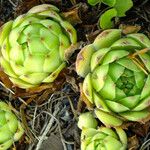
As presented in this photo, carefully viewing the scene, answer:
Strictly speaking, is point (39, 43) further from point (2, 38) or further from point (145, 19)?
point (145, 19)

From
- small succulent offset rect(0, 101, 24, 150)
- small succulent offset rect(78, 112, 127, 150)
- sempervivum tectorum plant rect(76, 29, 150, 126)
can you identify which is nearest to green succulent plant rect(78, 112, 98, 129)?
small succulent offset rect(78, 112, 127, 150)

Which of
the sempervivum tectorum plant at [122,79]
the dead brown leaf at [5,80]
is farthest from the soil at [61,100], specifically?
the sempervivum tectorum plant at [122,79]

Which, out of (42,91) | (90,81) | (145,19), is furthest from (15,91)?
(145,19)

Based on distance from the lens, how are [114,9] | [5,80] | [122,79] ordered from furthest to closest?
[5,80] → [114,9] → [122,79]

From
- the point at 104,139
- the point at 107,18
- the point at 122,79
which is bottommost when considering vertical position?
the point at 104,139

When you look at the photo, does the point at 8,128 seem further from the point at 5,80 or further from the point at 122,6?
the point at 122,6

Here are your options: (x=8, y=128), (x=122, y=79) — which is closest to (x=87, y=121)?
(x=122, y=79)

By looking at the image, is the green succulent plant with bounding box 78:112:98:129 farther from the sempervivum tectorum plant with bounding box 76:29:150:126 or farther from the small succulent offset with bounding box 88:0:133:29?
the small succulent offset with bounding box 88:0:133:29
